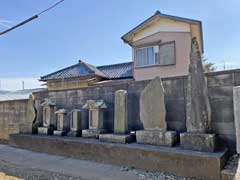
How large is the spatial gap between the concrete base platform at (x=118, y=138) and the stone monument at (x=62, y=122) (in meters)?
1.57

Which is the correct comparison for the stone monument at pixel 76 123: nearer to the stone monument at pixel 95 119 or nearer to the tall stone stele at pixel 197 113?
the stone monument at pixel 95 119

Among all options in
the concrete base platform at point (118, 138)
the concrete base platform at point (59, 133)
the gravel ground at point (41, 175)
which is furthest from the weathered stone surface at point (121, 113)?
the concrete base platform at point (59, 133)

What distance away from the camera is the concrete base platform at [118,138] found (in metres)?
4.19

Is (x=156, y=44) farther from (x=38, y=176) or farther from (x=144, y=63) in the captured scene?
(x=38, y=176)

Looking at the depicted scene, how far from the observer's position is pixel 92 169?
12.3 ft

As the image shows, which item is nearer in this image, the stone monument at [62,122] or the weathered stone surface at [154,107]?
the weathered stone surface at [154,107]

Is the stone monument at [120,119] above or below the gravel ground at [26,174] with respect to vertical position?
above

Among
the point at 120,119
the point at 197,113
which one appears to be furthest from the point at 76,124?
the point at 197,113

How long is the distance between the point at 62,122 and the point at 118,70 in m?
9.13

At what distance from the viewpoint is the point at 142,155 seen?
12.0 ft

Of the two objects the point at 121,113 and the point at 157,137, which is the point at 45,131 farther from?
the point at 157,137

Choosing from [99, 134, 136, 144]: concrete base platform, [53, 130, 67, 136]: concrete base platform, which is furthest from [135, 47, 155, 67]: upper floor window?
[99, 134, 136, 144]: concrete base platform

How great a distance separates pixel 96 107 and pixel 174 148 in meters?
2.23

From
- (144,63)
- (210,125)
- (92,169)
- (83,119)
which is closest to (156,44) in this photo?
(144,63)
